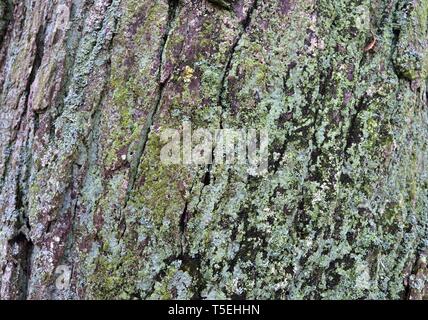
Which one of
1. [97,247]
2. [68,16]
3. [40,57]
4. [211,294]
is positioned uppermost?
[68,16]

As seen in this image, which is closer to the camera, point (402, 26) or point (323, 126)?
point (323, 126)

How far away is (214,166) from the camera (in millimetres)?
1374

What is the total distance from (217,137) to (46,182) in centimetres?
54

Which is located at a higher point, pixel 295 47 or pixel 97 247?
pixel 295 47

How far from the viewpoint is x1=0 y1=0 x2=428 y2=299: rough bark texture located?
135 cm

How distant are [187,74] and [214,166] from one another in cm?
29

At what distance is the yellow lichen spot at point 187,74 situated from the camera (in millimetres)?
1402

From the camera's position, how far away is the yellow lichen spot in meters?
1.40

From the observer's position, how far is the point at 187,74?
1404mm

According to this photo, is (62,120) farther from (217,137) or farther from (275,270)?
(275,270)

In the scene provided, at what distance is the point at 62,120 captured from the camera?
1.44 metres

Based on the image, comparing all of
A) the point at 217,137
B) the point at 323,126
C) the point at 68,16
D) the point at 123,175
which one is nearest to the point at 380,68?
the point at 323,126

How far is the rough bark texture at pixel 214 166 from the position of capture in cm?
135

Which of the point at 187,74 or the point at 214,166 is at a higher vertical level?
the point at 187,74
